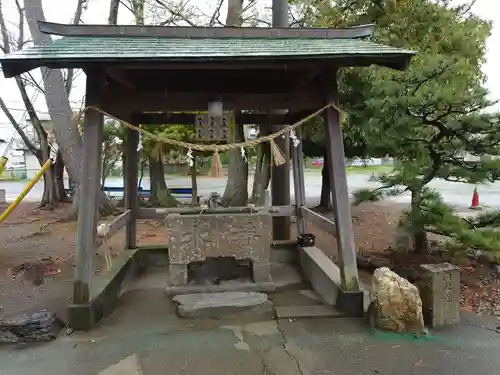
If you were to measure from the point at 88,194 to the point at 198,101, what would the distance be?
4.94 feet

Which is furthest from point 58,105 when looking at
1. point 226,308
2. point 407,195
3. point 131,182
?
point 407,195

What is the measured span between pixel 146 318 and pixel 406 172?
3771 mm

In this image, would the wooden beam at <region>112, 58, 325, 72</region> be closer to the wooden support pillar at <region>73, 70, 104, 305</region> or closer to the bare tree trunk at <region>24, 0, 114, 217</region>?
the wooden support pillar at <region>73, 70, 104, 305</region>

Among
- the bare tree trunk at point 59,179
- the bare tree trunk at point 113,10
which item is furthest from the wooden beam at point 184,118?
the bare tree trunk at point 59,179

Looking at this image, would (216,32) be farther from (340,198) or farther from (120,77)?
(340,198)

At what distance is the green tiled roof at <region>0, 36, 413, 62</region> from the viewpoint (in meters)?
3.52

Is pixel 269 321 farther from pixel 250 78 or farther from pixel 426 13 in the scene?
pixel 426 13

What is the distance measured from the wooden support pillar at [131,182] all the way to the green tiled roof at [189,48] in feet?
6.24

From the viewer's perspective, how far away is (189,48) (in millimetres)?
3857

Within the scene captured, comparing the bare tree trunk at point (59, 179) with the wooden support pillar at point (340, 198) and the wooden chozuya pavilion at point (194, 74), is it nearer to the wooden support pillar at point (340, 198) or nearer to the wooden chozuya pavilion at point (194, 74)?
the wooden chozuya pavilion at point (194, 74)

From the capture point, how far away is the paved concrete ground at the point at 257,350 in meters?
3.12

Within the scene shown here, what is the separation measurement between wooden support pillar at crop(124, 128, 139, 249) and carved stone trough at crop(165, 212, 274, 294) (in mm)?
1380

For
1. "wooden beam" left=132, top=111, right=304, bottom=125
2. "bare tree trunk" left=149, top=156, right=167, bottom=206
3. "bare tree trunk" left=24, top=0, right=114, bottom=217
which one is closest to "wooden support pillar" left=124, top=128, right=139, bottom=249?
"wooden beam" left=132, top=111, right=304, bottom=125

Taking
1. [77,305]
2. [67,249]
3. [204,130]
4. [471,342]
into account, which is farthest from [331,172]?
[67,249]
